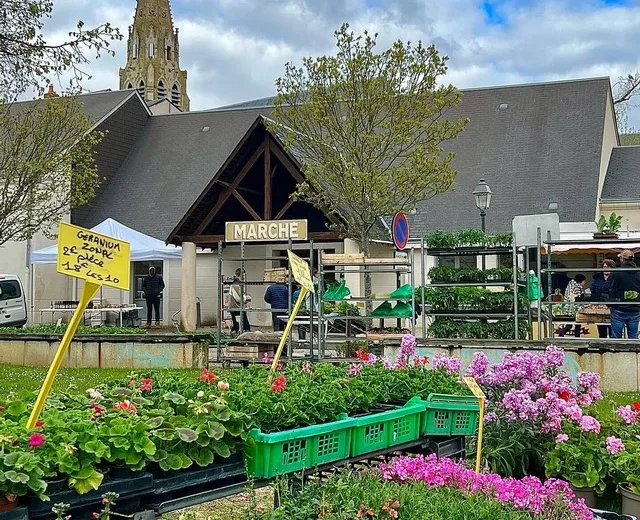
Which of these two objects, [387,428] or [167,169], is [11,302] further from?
[387,428]

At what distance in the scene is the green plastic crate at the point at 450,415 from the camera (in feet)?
19.2

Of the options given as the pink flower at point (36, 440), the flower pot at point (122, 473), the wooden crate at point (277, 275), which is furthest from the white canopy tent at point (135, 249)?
the pink flower at point (36, 440)

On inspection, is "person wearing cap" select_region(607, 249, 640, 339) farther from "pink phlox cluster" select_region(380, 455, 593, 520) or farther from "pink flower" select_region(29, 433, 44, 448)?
"pink flower" select_region(29, 433, 44, 448)

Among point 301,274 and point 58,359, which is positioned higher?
point 301,274

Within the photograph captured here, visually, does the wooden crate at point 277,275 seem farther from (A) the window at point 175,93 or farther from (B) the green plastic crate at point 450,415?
(A) the window at point 175,93

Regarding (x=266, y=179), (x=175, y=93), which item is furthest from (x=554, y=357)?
(x=175, y=93)

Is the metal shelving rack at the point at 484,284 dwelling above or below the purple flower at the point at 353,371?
above

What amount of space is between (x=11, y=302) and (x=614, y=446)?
78.8 ft

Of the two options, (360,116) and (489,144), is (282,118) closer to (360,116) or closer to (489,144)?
(360,116)

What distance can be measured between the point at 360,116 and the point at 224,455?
1459 cm

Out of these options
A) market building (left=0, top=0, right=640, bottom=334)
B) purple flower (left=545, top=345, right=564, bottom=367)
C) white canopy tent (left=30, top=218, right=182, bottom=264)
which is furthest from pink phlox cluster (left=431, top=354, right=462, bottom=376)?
white canopy tent (left=30, top=218, right=182, bottom=264)

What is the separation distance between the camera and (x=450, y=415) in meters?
6.07

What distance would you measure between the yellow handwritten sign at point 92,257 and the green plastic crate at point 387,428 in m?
1.73

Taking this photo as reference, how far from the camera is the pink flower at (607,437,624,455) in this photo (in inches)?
233
